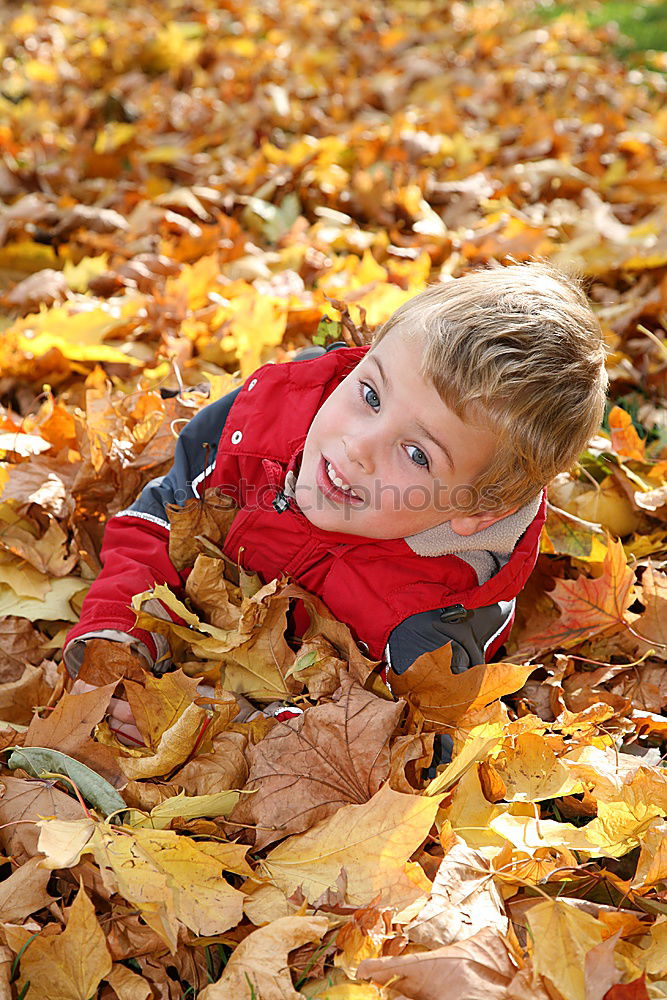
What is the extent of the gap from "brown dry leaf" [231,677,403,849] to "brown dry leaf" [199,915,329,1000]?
19 cm

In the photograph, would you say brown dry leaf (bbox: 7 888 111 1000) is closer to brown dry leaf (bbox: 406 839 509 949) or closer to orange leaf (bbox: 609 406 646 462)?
brown dry leaf (bbox: 406 839 509 949)

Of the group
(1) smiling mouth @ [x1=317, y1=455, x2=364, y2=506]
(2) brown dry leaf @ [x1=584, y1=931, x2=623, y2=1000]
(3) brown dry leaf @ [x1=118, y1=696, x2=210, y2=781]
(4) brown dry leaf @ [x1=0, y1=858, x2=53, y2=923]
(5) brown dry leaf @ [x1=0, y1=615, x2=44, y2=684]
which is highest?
(1) smiling mouth @ [x1=317, y1=455, x2=364, y2=506]

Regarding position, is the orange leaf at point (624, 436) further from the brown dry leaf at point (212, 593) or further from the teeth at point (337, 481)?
the brown dry leaf at point (212, 593)

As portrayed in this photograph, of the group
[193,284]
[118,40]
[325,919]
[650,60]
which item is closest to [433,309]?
[325,919]

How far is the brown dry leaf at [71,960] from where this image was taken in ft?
4.46

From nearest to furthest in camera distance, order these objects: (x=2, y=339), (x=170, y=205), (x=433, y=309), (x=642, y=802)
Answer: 1. (x=642, y=802)
2. (x=433, y=309)
3. (x=2, y=339)
4. (x=170, y=205)

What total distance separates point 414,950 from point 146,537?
38.8 inches

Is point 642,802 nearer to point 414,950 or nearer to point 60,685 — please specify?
point 414,950

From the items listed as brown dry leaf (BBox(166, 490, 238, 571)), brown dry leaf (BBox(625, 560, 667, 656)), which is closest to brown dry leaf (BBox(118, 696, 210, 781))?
brown dry leaf (BBox(166, 490, 238, 571))

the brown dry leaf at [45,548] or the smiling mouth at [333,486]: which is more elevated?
the smiling mouth at [333,486]

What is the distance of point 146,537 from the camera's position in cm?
197

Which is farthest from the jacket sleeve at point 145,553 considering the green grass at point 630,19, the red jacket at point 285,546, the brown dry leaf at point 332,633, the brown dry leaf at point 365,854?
the green grass at point 630,19

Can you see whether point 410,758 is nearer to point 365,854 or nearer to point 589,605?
point 365,854

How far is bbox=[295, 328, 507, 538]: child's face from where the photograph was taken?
1.66 meters
